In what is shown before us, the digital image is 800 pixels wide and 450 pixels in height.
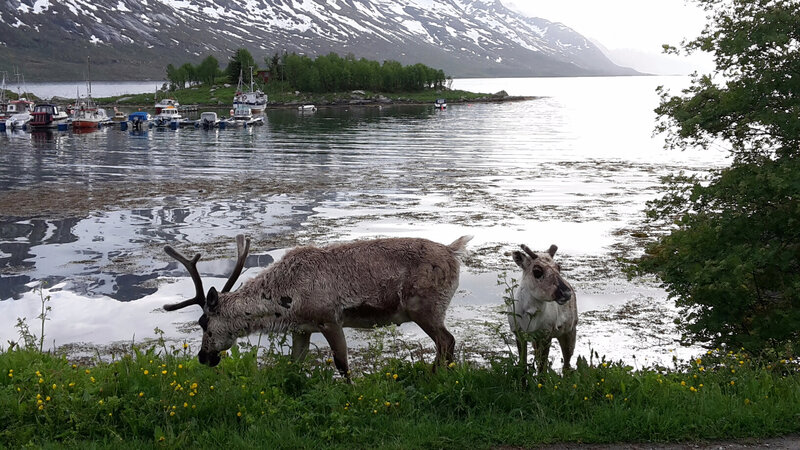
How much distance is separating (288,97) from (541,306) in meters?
167

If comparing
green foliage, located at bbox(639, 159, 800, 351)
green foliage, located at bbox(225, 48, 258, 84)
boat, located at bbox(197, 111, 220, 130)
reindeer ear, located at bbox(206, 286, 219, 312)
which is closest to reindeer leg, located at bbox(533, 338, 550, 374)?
green foliage, located at bbox(639, 159, 800, 351)

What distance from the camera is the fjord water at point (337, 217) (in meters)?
16.1

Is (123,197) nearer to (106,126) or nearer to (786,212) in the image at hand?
(786,212)

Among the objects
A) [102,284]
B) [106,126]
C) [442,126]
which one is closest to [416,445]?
[102,284]

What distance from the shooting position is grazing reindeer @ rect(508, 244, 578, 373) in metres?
9.14

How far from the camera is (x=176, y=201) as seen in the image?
A: 105 ft

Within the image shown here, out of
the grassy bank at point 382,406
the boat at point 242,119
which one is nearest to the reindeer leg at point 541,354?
the grassy bank at point 382,406

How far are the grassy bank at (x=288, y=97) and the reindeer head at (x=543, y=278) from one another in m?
152

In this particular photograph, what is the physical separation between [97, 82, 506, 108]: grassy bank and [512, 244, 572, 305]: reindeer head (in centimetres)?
15244

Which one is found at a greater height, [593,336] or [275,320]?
[275,320]

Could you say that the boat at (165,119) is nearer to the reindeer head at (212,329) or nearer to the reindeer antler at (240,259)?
the reindeer antler at (240,259)

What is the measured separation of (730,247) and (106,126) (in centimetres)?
10031

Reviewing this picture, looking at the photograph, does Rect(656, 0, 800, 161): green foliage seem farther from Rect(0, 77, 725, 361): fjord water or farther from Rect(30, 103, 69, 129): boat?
Rect(30, 103, 69, 129): boat

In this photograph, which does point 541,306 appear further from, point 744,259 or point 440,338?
point 744,259
